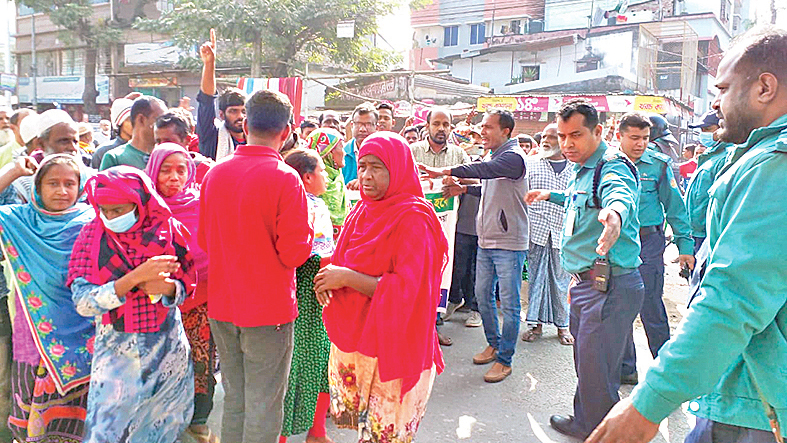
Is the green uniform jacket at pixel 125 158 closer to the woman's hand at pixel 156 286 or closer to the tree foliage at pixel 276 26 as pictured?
the woman's hand at pixel 156 286

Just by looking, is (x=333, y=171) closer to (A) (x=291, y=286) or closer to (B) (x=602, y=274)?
(A) (x=291, y=286)

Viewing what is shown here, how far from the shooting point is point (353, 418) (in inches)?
103

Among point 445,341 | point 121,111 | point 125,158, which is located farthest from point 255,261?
point 445,341

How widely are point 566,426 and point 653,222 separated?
1860 millimetres

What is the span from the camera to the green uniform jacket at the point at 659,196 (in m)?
4.51

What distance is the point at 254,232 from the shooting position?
2623 mm

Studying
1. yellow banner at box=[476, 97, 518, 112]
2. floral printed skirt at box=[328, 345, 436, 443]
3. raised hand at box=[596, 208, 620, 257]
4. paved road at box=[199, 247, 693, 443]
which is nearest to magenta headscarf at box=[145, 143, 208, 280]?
floral printed skirt at box=[328, 345, 436, 443]

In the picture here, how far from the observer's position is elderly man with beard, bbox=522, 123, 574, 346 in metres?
5.45

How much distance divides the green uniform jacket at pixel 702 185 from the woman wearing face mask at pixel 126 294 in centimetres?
370

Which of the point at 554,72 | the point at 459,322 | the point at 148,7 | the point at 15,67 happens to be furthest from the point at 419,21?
the point at 459,322

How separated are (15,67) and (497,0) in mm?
29793

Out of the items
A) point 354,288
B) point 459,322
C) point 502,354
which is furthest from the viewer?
point 459,322

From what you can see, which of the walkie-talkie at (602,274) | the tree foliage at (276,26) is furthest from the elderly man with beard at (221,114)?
the tree foliage at (276,26)

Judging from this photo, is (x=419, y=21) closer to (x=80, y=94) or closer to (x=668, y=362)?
(x=80, y=94)
